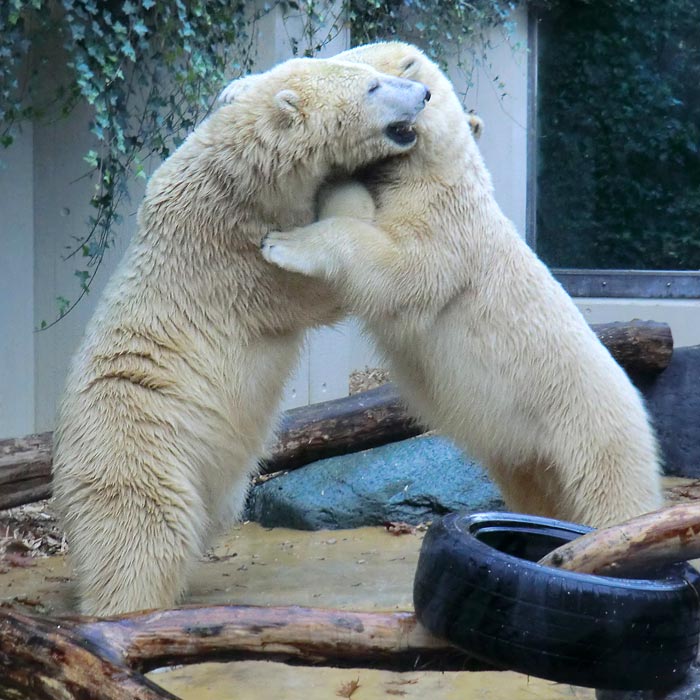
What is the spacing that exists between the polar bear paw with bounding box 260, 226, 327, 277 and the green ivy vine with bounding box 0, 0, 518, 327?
5.48 feet

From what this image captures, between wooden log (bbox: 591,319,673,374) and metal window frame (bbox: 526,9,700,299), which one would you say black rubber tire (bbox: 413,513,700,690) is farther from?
metal window frame (bbox: 526,9,700,299)

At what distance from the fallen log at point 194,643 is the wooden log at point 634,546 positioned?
13.8 inches

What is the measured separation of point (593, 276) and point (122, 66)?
4.66 metres

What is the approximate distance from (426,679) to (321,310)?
4.74ft

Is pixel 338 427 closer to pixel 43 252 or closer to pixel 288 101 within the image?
pixel 43 252

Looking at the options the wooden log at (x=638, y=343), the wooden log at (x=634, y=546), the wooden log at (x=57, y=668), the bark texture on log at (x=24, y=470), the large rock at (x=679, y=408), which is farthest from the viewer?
the large rock at (x=679, y=408)

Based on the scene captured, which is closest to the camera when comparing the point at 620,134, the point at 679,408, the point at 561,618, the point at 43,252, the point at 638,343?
the point at 561,618

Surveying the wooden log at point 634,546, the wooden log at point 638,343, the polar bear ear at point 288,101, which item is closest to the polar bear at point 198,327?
the polar bear ear at point 288,101

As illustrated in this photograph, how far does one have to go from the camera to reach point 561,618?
204 cm

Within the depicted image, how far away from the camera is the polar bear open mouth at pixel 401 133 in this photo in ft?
11.6

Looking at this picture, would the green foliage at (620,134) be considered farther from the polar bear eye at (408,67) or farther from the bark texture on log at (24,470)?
the bark texture on log at (24,470)

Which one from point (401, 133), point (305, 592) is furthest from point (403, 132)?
point (305, 592)

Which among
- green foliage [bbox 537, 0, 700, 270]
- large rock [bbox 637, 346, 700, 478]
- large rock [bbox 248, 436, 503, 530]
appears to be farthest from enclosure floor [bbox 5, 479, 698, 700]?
green foliage [bbox 537, 0, 700, 270]

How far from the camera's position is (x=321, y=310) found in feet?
12.8
